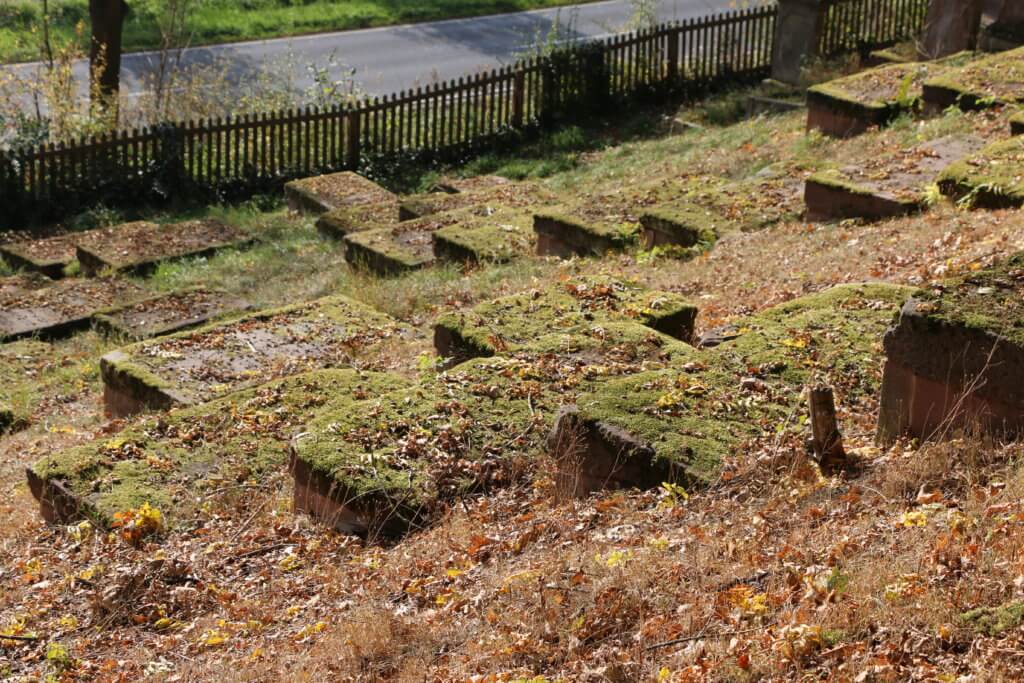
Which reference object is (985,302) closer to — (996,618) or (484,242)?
(996,618)

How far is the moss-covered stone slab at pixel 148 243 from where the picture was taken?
13281 millimetres

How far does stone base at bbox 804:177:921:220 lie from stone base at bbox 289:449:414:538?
19.7 ft

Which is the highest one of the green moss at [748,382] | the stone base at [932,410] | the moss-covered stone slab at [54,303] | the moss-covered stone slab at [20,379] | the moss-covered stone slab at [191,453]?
the stone base at [932,410]

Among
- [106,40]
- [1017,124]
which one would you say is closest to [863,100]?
[1017,124]

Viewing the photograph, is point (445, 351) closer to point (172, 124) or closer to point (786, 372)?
point (786, 372)

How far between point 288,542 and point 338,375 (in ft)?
6.01

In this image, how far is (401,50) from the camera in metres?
25.9

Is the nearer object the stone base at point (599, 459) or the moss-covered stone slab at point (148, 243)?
the stone base at point (599, 459)

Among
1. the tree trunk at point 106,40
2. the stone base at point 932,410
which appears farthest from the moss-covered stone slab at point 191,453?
the tree trunk at point 106,40

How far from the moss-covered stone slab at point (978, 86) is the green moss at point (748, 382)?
19.6 ft

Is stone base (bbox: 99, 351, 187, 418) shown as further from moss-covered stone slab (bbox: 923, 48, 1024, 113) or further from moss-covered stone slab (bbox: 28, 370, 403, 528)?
moss-covered stone slab (bbox: 923, 48, 1024, 113)

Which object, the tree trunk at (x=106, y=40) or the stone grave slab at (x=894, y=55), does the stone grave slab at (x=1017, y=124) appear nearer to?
the stone grave slab at (x=894, y=55)

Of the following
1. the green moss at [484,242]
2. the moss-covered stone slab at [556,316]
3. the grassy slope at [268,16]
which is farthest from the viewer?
the grassy slope at [268,16]

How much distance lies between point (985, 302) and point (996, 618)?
2.00 meters
